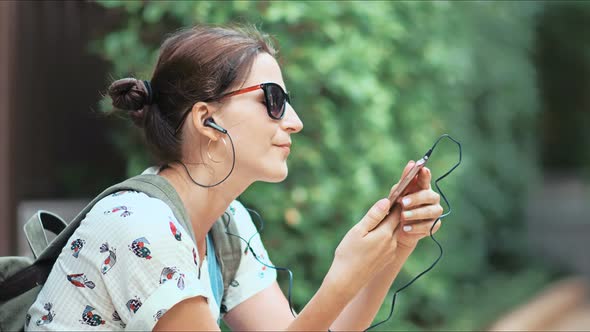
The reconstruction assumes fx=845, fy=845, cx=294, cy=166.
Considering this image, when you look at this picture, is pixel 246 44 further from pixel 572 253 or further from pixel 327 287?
pixel 572 253

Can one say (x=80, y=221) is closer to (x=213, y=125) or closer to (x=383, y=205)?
(x=213, y=125)

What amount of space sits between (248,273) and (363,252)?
0.57 m

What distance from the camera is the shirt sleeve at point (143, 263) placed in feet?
5.91

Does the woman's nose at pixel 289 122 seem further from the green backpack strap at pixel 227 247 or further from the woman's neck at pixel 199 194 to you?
the green backpack strap at pixel 227 247

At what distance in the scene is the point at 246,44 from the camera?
215cm

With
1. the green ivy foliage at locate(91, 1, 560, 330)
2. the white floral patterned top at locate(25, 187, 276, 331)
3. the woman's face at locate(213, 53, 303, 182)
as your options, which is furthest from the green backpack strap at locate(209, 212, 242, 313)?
the green ivy foliage at locate(91, 1, 560, 330)

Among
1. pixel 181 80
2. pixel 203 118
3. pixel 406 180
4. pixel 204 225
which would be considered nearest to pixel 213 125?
pixel 203 118

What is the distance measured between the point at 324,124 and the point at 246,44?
1.92 meters

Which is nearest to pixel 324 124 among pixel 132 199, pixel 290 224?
pixel 290 224

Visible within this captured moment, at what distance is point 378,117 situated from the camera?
434 cm

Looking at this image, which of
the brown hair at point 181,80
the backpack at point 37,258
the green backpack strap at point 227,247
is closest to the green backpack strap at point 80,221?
the backpack at point 37,258

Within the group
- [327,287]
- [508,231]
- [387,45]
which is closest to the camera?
[327,287]

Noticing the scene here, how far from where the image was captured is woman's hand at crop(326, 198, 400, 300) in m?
1.87

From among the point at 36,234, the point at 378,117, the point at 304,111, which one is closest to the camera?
the point at 36,234
